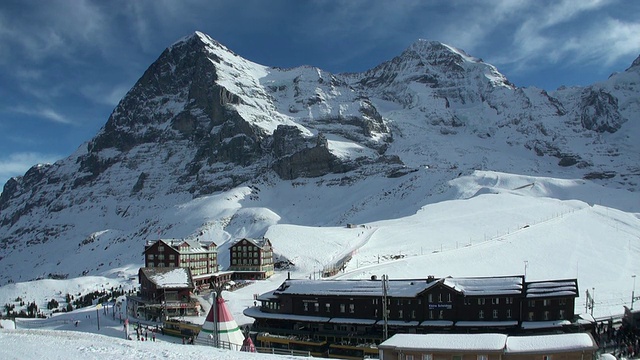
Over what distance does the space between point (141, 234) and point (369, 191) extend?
62.5 m

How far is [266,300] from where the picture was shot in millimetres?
56594

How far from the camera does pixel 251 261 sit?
87.8 m

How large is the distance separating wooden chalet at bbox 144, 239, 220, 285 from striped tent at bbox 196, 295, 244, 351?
4246cm

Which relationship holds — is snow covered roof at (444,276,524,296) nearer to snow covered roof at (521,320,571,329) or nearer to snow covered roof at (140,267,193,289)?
snow covered roof at (521,320,571,329)

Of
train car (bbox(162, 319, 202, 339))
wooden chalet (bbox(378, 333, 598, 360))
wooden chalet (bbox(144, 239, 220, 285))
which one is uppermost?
wooden chalet (bbox(144, 239, 220, 285))

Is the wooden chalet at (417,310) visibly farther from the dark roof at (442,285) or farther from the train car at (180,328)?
the train car at (180,328)

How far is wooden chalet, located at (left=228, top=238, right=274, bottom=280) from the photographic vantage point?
286 feet

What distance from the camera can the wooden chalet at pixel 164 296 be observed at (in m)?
64.3

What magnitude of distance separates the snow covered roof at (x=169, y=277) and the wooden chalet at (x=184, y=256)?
9.22 m

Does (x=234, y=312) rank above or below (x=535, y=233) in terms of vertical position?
below

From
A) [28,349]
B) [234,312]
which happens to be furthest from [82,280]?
[28,349]

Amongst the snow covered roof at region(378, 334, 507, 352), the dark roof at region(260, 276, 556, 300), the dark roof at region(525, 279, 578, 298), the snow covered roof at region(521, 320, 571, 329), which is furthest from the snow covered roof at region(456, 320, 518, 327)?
the snow covered roof at region(378, 334, 507, 352)

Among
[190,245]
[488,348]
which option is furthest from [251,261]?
[488,348]

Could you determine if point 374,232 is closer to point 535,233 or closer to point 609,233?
point 535,233
